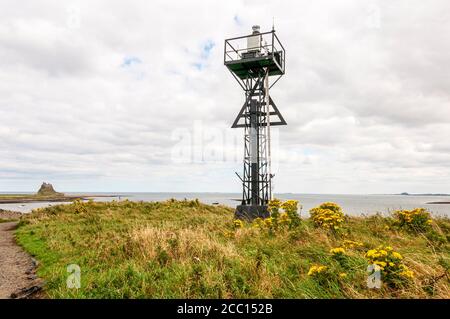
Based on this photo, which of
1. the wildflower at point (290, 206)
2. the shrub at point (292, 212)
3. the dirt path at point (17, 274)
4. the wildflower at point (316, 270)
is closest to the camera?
the wildflower at point (316, 270)

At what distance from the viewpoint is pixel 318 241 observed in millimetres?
9312

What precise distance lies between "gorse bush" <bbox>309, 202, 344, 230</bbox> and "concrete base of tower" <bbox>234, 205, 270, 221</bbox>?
24.9ft

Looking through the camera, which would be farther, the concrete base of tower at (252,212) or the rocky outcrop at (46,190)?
the rocky outcrop at (46,190)

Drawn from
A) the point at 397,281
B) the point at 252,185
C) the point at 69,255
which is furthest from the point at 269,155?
the point at 397,281

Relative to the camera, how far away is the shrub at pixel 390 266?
5.42m

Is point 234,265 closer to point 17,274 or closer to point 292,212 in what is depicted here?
point 292,212

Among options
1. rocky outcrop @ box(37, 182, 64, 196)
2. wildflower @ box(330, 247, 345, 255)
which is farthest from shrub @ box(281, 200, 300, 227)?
rocky outcrop @ box(37, 182, 64, 196)

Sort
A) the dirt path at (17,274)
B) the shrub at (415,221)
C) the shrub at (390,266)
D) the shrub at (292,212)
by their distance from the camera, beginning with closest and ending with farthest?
the shrub at (390,266) < the dirt path at (17,274) < the shrub at (415,221) < the shrub at (292,212)

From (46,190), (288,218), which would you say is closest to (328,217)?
(288,218)

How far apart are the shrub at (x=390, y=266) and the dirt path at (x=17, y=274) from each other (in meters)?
7.14

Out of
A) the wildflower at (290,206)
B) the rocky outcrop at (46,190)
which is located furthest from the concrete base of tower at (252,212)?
the rocky outcrop at (46,190)

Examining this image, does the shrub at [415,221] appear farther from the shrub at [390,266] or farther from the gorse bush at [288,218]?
the shrub at [390,266]
